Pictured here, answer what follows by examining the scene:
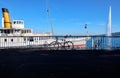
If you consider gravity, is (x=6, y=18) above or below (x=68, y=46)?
above

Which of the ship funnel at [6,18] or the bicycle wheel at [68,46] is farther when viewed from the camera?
the ship funnel at [6,18]

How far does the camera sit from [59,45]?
22.4 metres

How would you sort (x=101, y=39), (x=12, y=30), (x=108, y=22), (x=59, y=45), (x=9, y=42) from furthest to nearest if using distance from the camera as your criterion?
(x=12, y=30) < (x=108, y=22) < (x=9, y=42) < (x=59, y=45) < (x=101, y=39)

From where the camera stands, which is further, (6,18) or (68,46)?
(6,18)

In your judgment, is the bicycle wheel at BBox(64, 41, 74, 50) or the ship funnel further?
the ship funnel

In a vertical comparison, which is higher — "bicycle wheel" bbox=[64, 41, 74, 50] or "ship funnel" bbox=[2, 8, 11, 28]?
"ship funnel" bbox=[2, 8, 11, 28]

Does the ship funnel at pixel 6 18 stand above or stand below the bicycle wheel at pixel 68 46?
above
